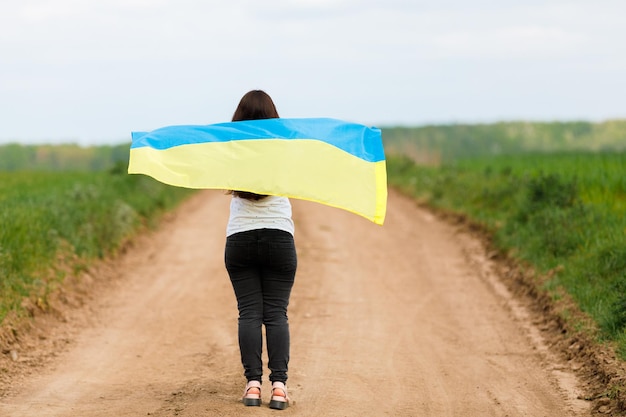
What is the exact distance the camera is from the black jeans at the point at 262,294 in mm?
6426

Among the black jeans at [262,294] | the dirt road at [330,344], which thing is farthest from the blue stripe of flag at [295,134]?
the dirt road at [330,344]

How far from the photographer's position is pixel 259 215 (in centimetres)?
642

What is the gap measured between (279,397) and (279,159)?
1641mm

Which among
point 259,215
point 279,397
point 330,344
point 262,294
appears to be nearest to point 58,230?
point 330,344

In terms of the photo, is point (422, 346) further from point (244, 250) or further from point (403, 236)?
point (403, 236)

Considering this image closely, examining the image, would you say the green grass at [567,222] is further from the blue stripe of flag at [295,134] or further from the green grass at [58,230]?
the green grass at [58,230]

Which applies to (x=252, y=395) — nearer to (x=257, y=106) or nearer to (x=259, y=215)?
(x=259, y=215)

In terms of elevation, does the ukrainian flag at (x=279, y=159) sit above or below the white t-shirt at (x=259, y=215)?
above

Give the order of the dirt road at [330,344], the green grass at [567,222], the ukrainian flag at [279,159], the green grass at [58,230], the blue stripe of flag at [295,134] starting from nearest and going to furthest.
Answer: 1. the ukrainian flag at [279,159]
2. the blue stripe of flag at [295,134]
3. the dirt road at [330,344]
4. the green grass at [567,222]
5. the green grass at [58,230]

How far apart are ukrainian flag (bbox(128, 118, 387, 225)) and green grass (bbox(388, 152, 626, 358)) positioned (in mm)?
2785

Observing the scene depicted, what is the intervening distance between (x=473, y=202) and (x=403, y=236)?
135 inches

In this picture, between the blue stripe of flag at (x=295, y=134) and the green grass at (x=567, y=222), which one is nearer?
the blue stripe of flag at (x=295, y=134)

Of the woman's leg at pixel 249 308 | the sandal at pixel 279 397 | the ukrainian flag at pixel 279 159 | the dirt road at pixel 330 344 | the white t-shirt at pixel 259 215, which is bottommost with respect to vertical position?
the dirt road at pixel 330 344

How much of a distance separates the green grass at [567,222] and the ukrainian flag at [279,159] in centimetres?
278
